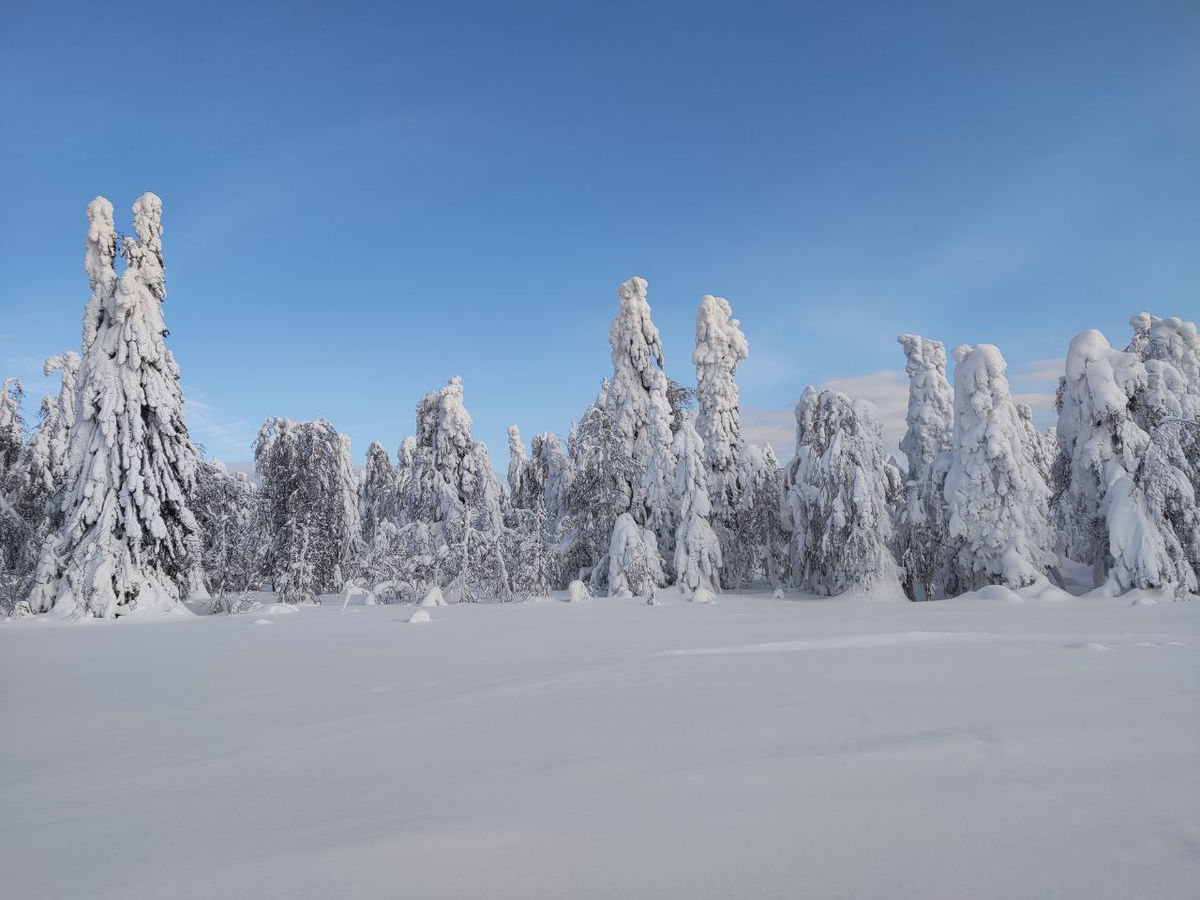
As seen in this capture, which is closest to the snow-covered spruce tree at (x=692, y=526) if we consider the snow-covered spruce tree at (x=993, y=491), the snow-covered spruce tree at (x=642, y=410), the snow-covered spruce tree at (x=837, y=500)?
the snow-covered spruce tree at (x=642, y=410)

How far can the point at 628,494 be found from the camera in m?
26.1

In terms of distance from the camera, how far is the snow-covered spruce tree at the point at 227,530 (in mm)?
21219

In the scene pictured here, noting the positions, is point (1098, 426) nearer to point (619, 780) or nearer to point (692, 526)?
point (692, 526)

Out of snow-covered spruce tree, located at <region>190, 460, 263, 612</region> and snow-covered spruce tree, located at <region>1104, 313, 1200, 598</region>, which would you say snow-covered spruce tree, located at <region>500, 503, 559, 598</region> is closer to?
snow-covered spruce tree, located at <region>190, 460, 263, 612</region>

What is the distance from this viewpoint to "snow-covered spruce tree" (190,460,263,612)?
21219 mm

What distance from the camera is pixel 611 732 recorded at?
3781 mm

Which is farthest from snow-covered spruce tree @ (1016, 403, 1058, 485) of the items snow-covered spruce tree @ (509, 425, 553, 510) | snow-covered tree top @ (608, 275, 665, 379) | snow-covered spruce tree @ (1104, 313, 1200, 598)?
snow-covered spruce tree @ (509, 425, 553, 510)

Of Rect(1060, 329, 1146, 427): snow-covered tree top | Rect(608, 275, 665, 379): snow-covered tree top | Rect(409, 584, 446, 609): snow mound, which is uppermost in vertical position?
Rect(608, 275, 665, 379): snow-covered tree top

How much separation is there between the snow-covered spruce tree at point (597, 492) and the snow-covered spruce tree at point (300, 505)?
Result: 340 inches

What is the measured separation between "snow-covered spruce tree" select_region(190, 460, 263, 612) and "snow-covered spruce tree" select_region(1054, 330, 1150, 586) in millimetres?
25926

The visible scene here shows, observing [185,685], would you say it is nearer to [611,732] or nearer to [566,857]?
[611,732]

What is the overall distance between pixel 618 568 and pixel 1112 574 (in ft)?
46.7

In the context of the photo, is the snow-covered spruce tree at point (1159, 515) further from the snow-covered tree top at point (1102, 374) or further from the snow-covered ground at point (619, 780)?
the snow-covered ground at point (619, 780)

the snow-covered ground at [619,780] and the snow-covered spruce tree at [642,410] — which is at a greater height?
the snow-covered spruce tree at [642,410]
